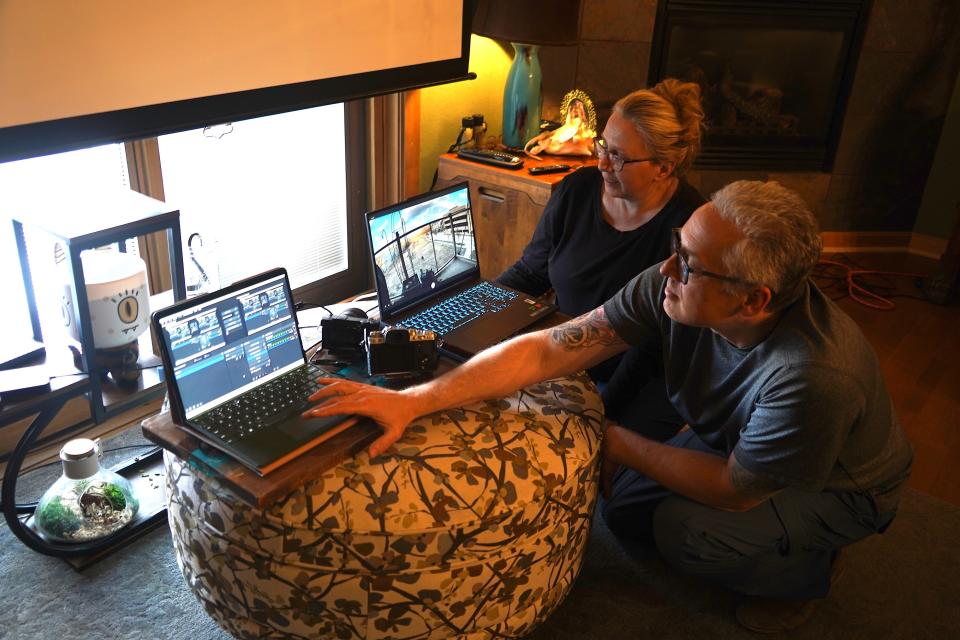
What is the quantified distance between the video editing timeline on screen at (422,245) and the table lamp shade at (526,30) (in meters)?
0.81

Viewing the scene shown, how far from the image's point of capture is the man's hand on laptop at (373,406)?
51.8 inches

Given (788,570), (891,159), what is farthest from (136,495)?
(891,159)

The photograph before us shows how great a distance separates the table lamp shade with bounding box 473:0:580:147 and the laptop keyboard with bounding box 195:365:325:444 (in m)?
1.42

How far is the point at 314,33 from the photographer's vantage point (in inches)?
72.6

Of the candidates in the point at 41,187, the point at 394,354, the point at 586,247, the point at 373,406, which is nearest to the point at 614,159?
the point at 586,247

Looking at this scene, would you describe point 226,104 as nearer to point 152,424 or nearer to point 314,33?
point 314,33

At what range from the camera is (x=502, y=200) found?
8.20ft

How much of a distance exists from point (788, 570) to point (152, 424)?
1.27 m

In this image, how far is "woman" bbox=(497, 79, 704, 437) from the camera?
178cm

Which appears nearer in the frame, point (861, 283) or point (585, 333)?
point (585, 333)

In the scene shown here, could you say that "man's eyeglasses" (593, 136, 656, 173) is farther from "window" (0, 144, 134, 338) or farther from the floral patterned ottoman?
"window" (0, 144, 134, 338)

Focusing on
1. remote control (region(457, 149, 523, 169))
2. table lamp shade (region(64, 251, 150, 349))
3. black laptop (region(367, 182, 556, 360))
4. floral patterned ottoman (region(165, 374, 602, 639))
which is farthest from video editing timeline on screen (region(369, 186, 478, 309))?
remote control (region(457, 149, 523, 169))

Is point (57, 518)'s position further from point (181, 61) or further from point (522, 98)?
point (522, 98)

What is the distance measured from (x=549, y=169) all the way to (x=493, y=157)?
0.19 m
